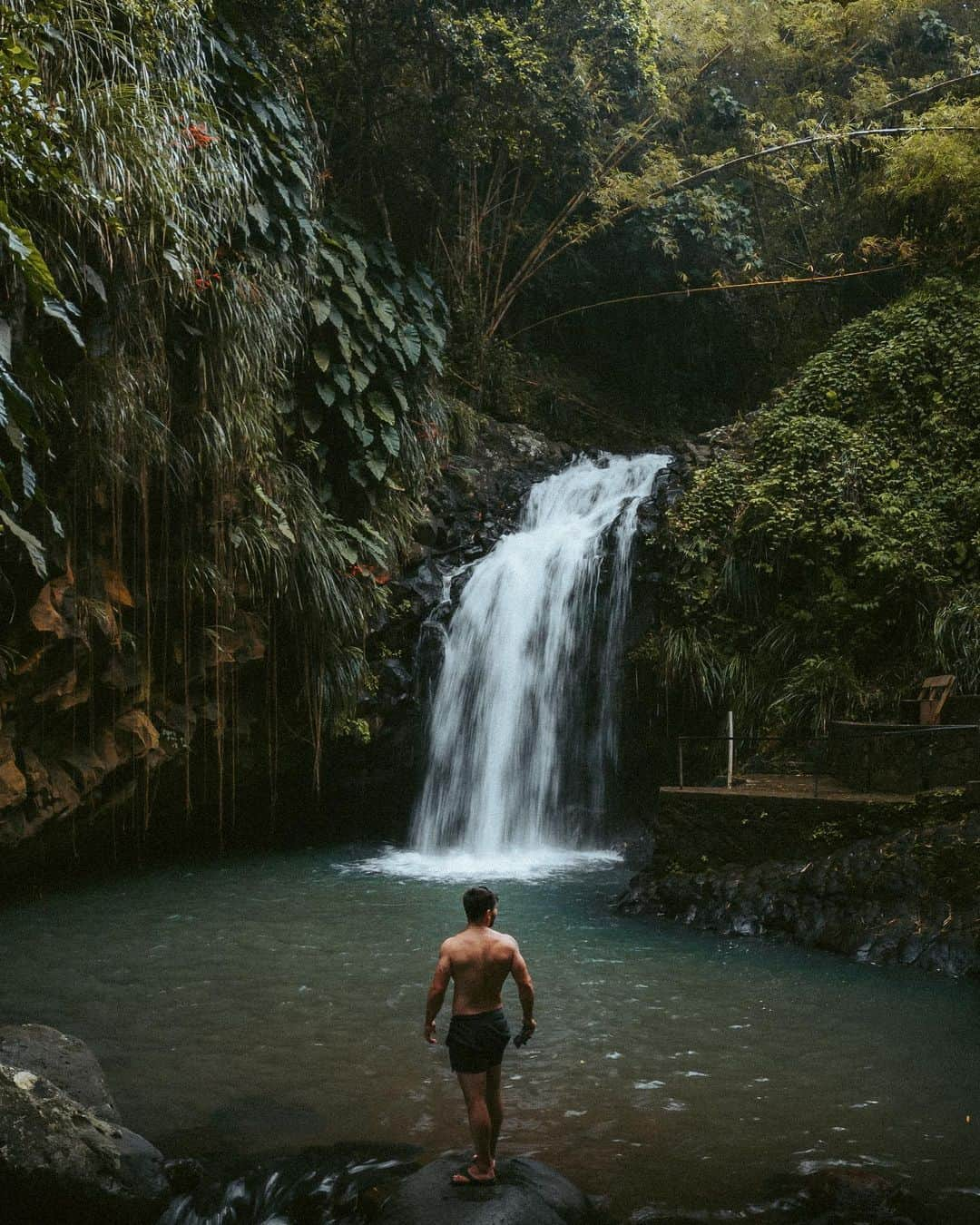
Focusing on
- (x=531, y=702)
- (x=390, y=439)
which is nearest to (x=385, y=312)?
(x=390, y=439)

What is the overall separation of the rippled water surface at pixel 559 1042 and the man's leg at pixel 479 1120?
0.75m

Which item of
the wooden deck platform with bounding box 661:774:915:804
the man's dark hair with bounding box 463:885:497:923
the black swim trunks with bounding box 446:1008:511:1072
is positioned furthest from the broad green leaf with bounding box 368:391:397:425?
Result: the black swim trunks with bounding box 446:1008:511:1072

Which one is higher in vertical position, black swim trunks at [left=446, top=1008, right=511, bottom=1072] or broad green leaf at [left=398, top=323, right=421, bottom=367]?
broad green leaf at [left=398, top=323, right=421, bottom=367]

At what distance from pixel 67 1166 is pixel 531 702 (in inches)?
374

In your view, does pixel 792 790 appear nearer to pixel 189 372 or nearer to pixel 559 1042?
pixel 559 1042

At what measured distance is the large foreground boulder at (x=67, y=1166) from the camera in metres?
4.05

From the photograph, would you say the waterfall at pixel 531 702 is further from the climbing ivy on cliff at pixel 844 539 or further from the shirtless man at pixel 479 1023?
the shirtless man at pixel 479 1023

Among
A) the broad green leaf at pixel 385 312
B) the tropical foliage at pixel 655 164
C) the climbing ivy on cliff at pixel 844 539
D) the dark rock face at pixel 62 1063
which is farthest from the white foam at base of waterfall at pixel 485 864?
the tropical foliage at pixel 655 164

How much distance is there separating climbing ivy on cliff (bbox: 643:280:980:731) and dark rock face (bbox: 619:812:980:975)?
8.76ft

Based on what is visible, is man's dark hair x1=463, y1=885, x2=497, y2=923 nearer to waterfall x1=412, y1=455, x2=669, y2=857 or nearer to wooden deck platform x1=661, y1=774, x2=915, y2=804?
wooden deck platform x1=661, y1=774, x2=915, y2=804

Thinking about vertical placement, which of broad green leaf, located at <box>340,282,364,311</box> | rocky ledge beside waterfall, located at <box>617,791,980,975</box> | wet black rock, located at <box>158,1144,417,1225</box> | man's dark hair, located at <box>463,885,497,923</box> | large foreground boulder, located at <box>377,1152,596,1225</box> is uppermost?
broad green leaf, located at <box>340,282,364,311</box>

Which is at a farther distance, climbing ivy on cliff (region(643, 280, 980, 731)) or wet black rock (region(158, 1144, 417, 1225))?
climbing ivy on cliff (region(643, 280, 980, 731))

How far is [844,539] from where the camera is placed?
39.2ft

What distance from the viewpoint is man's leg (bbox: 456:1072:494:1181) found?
13.0ft
